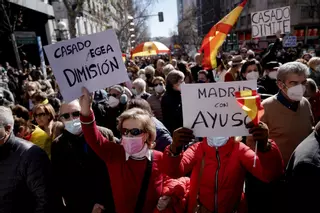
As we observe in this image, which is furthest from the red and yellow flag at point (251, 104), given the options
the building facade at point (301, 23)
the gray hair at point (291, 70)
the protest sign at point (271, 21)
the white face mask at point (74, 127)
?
the building facade at point (301, 23)

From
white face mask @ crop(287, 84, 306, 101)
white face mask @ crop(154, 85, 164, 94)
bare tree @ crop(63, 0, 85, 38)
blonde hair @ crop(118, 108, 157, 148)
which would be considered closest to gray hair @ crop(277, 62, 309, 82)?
white face mask @ crop(287, 84, 306, 101)

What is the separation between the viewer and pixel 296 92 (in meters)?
→ 2.71

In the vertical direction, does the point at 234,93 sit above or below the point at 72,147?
above

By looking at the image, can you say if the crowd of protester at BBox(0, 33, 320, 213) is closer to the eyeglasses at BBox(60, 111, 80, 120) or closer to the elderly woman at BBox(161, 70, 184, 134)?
the eyeglasses at BBox(60, 111, 80, 120)

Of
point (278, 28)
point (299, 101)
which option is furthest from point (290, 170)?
point (278, 28)

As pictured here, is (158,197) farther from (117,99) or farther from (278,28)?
(278,28)

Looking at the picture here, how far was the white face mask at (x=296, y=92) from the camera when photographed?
271cm

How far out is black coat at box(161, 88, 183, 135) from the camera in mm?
4223

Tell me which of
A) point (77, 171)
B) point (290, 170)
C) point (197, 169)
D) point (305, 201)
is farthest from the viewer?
point (77, 171)

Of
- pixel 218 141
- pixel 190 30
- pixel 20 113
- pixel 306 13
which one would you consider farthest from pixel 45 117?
pixel 190 30

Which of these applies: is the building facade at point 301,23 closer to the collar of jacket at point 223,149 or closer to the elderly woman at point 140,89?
the elderly woman at point 140,89

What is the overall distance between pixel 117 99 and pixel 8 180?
8.42 feet

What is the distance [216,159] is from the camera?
2213 millimetres

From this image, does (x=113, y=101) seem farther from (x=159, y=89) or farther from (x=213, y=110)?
(x=213, y=110)
